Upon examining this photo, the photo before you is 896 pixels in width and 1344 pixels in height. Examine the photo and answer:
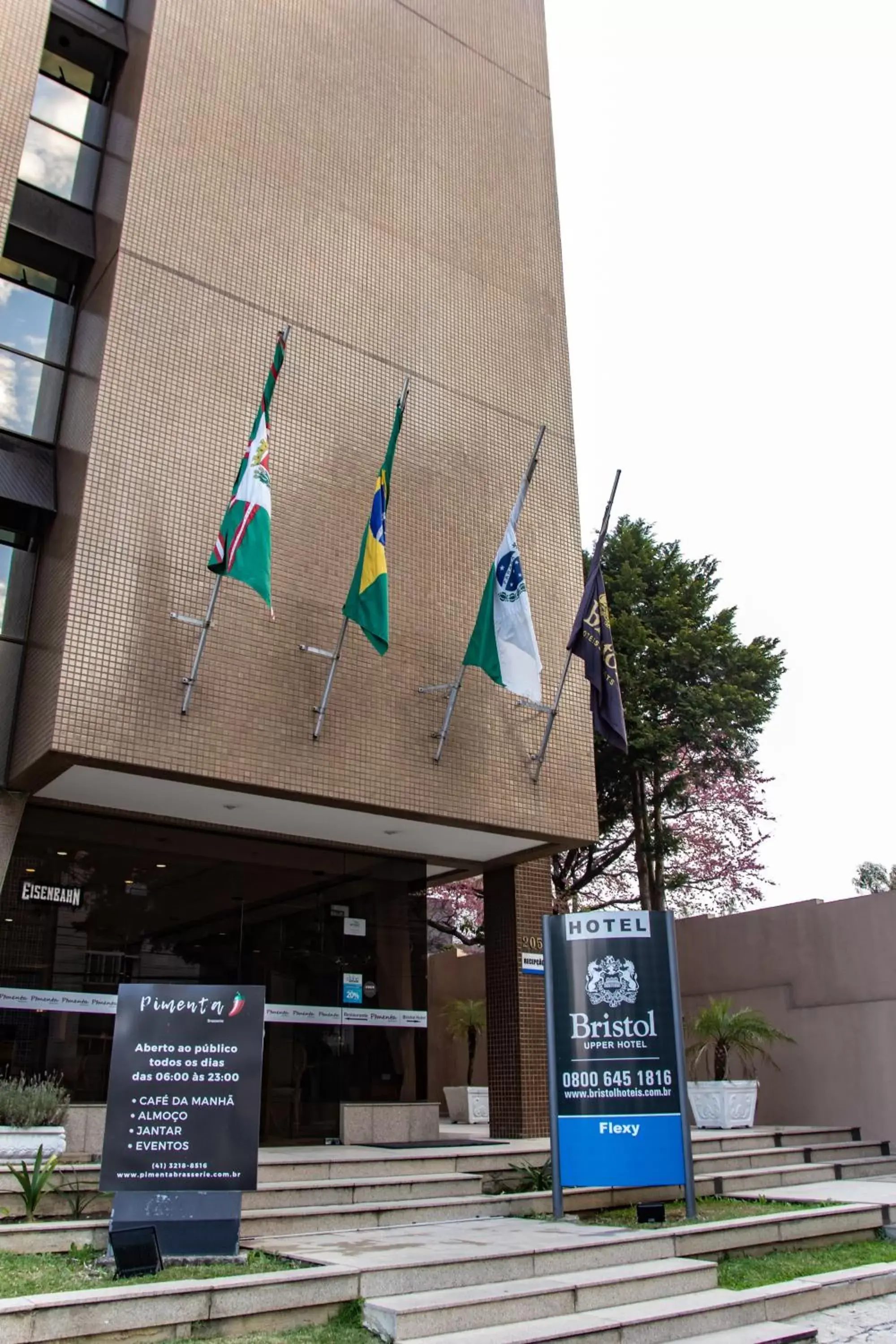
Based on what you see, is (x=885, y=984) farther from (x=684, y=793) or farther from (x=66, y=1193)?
(x=66, y=1193)

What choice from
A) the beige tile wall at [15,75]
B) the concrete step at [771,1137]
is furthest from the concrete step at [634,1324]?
the beige tile wall at [15,75]

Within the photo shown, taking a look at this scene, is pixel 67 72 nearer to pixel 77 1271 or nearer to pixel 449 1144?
pixel 77 1271

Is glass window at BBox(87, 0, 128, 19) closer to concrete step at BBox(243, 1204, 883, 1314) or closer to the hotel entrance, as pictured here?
the hotel entrance

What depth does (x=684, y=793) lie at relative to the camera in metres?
21.2

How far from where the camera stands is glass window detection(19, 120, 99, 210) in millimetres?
12914

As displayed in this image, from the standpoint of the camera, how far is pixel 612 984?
350 inches

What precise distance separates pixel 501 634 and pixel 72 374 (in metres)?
5.64

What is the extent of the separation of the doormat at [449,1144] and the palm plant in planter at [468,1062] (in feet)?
11.2

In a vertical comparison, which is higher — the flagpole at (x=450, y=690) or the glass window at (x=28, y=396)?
the glass window at (x=28, y=396)

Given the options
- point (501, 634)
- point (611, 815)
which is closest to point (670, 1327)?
point (501, 634)

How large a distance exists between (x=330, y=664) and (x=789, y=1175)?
23.0 ft

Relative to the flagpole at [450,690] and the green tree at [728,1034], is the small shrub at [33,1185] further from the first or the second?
the green tree at [728,1034]

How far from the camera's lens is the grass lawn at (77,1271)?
19.4 feet

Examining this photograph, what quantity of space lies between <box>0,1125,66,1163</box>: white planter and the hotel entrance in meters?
2.52
